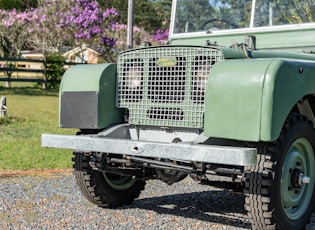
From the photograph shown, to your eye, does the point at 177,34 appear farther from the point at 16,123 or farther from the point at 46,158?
the point at 16,123

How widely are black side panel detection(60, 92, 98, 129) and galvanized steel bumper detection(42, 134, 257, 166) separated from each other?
0.90ft

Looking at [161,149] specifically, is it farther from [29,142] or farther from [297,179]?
[29,142]

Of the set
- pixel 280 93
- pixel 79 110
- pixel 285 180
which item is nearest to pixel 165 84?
pixel 79 110

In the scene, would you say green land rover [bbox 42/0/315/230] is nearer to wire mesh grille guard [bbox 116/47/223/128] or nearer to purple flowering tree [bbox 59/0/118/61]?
wire mesh grille guard [bbox 116/47/223/128]

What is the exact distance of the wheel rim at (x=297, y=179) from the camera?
4285 millimetres

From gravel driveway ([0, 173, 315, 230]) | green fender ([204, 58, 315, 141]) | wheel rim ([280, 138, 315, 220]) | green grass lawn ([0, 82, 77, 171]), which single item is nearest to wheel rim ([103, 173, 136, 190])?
gravel driveway ([0, 173, 315, 230])

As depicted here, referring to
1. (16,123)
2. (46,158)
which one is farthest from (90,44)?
(46,158)

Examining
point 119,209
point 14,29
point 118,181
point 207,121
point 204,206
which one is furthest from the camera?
point 14,29

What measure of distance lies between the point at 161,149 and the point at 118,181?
1490 millimetres

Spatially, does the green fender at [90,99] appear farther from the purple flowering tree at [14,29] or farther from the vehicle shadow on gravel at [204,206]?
the purple flowering tree at [14,29]

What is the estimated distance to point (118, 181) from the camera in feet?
18.0

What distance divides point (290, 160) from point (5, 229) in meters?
2.30

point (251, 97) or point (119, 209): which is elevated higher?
point (251, 97)

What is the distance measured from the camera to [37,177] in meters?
6.80
